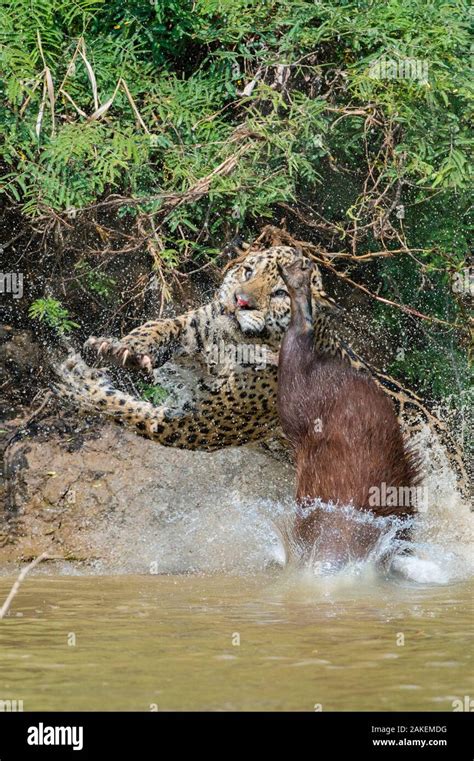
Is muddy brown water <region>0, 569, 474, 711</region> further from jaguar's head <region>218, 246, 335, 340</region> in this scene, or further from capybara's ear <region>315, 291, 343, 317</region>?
capybara's ear <region>315, 291, 343, 317</region>

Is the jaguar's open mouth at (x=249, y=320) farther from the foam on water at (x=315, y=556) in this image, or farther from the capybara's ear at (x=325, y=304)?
the foam on water at (x=315, y=556)

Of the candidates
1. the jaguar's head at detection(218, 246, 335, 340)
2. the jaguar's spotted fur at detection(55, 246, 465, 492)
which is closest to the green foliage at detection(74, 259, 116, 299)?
the jaguar's spotted fur at detection(55, 246, 465, 492)

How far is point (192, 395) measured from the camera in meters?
5.92

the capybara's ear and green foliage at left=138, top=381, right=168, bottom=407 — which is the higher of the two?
the capybara's ear

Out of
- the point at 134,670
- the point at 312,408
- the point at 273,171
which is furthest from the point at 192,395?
the point at 134,670

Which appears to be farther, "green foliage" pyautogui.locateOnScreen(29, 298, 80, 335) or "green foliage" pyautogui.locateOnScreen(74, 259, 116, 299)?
"green foliage" pyautogui.locateOnScreen(74, 259, 116, 299)

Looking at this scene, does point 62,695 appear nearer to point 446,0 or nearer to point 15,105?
point 15,105

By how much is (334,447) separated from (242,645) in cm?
173

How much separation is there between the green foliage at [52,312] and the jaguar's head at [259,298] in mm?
1315

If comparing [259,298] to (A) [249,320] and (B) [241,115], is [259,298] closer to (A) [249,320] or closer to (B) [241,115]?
(A) [249,320]

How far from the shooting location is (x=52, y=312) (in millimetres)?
6730

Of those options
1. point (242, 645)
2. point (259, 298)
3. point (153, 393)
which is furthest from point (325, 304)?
point (242, 645)

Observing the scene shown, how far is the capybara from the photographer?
518 cm

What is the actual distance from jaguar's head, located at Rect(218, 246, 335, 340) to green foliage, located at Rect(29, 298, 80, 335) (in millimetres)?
1315
